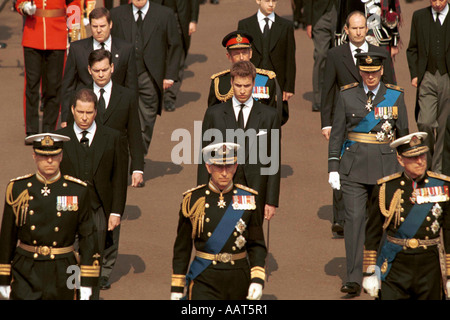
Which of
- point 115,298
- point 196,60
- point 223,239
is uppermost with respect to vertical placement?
point 196,60

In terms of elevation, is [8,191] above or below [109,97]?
below

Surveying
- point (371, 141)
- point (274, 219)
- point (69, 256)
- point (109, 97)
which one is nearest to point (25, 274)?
point (69, 256)

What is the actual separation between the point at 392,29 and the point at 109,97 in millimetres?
4387

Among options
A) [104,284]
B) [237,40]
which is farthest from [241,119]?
[104,284]

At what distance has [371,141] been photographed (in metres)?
12.3

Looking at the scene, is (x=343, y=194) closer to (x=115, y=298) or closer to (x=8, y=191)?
(x=115, y=298)

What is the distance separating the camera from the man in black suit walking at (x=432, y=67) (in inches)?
583

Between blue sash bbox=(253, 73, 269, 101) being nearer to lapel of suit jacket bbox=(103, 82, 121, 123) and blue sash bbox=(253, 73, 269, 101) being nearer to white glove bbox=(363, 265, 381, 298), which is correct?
lapel of suit jacket bbox=(103, 82, 121, 123)

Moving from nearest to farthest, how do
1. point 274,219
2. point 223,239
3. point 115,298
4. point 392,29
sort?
point 223,239 < point 115,298 < point 274,219 < point 392,29

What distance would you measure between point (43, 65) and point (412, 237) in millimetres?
7647

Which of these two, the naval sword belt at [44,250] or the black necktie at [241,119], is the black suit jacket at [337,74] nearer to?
Result: the black necktie at [241,119]

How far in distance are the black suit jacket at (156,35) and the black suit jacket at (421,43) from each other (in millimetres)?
2814

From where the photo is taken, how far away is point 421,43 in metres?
14.9

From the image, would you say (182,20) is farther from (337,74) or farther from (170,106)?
(337,74)
